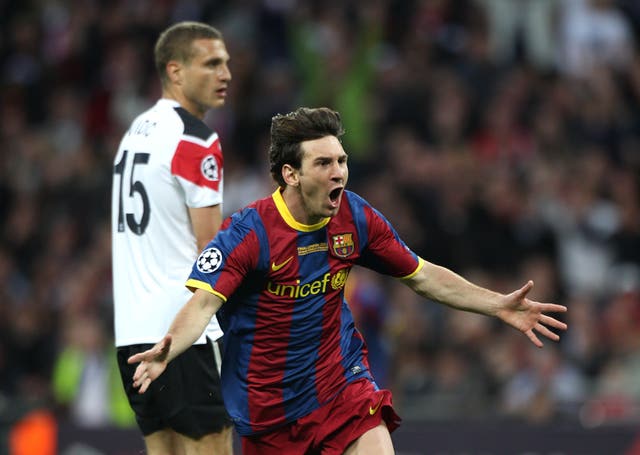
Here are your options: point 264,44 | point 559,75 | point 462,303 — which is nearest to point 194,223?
point 462,303

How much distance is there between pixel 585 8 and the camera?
13031mm

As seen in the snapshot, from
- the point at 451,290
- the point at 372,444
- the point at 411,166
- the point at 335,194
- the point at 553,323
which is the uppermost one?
the point at 335,194

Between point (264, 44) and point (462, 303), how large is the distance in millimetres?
8744

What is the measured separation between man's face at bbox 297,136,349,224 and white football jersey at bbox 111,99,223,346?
0.68 metres

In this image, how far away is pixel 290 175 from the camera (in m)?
5.97

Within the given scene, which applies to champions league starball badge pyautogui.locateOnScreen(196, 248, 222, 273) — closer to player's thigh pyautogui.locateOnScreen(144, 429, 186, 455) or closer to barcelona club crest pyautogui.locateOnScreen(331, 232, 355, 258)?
barcelona club crest pyautogui.locateOnScreen(331, 232, 355, 258)

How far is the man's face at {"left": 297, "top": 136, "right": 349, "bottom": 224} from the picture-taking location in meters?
5.85

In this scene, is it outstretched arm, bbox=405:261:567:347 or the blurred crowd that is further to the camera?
the blurred crowd

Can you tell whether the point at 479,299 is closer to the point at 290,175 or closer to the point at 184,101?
the point at 290,175

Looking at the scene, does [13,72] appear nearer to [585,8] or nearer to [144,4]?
[144,4]

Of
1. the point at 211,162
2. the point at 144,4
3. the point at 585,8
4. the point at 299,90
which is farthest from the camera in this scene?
the point at 144,4

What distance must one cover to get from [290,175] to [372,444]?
1231mm

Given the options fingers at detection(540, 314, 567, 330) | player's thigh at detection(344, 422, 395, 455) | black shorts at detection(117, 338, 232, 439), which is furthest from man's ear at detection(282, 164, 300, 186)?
fingers at detection(540, 314, 567, 330)


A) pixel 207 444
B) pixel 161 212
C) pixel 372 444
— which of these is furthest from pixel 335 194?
pixel 207 444
